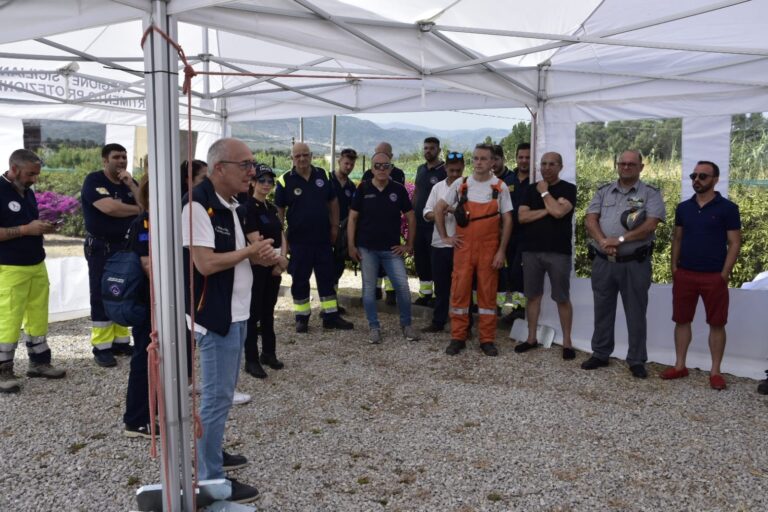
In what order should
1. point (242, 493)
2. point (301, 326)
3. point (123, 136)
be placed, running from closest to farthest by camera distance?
1. point (242, 493)
2. point (301, 326)
3. point (123, 136)

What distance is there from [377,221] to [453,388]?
2008mm

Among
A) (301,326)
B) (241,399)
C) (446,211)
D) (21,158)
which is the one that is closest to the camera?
(241,399)

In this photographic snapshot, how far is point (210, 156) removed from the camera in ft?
9.67

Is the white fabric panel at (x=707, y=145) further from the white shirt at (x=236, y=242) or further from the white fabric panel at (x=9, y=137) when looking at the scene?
the white fabric panel at (x=9, y=137)

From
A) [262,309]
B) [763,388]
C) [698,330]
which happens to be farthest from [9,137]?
[763,388]

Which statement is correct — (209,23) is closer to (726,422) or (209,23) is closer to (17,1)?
(17,1)

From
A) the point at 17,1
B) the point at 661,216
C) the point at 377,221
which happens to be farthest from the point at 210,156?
the point at 661,216

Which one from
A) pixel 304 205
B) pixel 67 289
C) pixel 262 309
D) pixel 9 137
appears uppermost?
pixel 9 137

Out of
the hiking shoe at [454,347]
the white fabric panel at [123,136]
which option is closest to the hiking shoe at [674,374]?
the hiking shoe at [454,347]

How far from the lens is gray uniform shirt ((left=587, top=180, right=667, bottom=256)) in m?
5.44

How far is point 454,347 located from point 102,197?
11.0ft

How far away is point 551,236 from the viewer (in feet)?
19.5

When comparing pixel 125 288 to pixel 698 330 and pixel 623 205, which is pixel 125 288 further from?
pixel 698 330

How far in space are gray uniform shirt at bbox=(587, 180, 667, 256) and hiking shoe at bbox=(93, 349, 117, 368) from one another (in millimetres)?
4393
